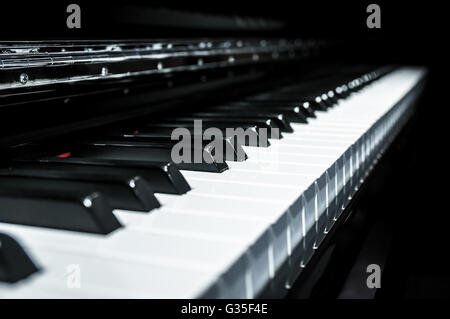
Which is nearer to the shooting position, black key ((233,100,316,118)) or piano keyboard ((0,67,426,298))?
piano keyboard ((0,67,426,298))

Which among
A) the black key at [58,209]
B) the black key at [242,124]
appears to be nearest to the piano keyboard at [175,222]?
the black key at [58,209]

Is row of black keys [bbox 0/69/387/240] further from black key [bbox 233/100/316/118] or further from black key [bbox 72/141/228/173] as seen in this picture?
black key [bbox 233/100/316/118]

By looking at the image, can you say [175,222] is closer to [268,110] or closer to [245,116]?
[245,116]

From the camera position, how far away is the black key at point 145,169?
83 cm

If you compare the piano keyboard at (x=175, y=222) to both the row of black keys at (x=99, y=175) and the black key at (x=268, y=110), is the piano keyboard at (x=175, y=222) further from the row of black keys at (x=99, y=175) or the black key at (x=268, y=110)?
the black key at (x=268, y=110)

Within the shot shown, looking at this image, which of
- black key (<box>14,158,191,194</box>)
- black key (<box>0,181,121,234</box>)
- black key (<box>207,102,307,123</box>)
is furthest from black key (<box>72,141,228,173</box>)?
black key (<box>207,102,307,123</box>)

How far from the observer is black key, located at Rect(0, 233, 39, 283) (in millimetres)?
526

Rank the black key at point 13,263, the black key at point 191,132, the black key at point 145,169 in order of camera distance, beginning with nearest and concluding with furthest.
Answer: the black key at point 13,263
the black key at point 145,169
the black key at point 191,132

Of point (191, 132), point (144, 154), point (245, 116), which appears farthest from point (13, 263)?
point (245, 116)

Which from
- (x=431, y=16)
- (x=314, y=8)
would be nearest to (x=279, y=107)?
(x=314, y=8)

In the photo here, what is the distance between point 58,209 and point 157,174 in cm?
20

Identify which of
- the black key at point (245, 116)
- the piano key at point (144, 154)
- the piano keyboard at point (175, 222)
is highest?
the black key at point (245, 116)

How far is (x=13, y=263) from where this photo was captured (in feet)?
1.75
